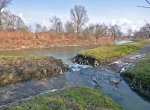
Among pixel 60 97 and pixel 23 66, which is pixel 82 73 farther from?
pixel 60 97

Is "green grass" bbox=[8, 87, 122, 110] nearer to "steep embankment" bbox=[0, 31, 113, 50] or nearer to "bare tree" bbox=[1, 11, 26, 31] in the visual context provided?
"steep embankment" bbox=[0, 31, 113, 50]

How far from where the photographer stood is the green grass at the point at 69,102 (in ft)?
30.9

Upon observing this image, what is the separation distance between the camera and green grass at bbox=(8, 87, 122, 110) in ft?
30.9

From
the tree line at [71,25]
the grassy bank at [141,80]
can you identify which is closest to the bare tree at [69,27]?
the tree line at [71,25]

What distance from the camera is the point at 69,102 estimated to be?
33.2ft

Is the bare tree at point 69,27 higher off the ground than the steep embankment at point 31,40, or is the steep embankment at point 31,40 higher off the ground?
the bare tree at point 69,27

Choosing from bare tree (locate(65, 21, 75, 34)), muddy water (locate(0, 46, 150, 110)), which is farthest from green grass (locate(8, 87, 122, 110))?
bare tree (locate(65, 21, 75, 34))

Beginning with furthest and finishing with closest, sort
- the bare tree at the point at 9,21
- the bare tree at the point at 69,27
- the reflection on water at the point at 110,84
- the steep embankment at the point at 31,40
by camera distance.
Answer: the bare tree at the point at 69,27 → the bare tree at the point at 9,21 → the steep embankment at the point at 31,40 → the reflection on water at the point at 110,84

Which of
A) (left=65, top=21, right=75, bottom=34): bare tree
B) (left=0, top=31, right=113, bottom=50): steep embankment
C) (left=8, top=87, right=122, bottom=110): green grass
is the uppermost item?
(left=65, top=21, right=75, bottom=34): bare tree

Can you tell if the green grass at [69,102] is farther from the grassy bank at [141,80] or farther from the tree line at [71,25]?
the tree line at [71,25]

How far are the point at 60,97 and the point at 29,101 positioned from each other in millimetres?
1495

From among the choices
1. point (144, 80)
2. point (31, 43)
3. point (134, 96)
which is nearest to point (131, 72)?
point (144, 80)

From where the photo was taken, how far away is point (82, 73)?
20.0m

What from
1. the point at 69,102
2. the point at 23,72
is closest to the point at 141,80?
the point at 69,102
